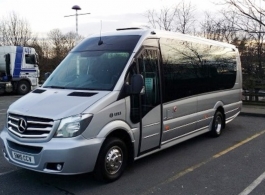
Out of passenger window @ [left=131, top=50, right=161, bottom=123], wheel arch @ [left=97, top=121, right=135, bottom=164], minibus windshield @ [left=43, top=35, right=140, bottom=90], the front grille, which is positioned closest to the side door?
passenger window @ [left=131, top=50, right=161, bottom=123]

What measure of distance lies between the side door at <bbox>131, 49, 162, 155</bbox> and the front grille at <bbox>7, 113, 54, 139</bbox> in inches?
55.1

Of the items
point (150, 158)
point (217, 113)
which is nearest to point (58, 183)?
point (150, 158)

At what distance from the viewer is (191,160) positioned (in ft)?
18.8

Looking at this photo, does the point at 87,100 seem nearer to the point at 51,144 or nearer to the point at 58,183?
the point at 51,144

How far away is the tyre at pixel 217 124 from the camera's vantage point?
7.51 m

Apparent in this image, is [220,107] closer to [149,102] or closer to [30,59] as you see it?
[149,102]

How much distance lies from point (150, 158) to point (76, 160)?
2.12m

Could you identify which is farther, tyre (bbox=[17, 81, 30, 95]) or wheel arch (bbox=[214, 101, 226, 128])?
tyre (bbox=[17, 81, 30, 95])

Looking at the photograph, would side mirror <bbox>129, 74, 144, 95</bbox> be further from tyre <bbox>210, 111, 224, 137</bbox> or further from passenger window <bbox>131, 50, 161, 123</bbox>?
tyre <bbox>210, 111, 224, 137</bbox>

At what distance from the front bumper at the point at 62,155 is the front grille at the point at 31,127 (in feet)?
0.41

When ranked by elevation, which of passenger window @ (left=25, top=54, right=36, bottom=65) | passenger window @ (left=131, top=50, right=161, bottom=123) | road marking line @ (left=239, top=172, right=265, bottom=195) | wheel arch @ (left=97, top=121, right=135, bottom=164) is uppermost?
passenger window @ (left=25, top=54, right=36, bottom=65)

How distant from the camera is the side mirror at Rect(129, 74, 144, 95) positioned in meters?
4.49

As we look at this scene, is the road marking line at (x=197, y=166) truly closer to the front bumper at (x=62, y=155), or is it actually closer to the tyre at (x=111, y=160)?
the tyre at (x=111, y=160)

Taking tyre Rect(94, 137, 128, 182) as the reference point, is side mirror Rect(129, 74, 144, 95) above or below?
above
